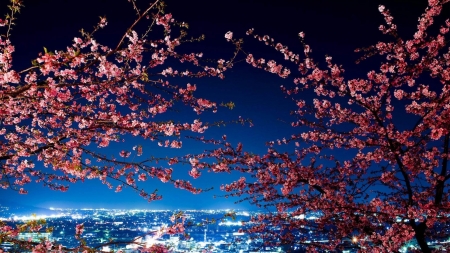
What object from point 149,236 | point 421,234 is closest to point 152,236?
point 149,236

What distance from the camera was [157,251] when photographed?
4293 mm

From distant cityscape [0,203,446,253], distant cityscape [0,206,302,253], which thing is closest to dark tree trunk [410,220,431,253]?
distant cityscape [0,203,446,253]

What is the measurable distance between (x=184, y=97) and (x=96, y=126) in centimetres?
211

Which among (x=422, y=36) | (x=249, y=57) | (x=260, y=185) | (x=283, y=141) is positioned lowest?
(x=260, y=185)

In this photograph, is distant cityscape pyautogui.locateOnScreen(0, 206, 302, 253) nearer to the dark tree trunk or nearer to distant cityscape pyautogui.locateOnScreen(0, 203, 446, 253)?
distant cityscape pyautogui.locateOnScreen(0, 203, 446, 253)

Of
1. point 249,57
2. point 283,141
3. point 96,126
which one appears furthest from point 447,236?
point 96,126

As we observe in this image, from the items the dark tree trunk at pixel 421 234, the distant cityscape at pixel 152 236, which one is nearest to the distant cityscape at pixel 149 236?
the distant cityscape at pixel 152 236

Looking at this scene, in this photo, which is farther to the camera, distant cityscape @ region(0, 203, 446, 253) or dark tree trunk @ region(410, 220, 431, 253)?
dark tree trunk @ region(410, 220, 431, 253)

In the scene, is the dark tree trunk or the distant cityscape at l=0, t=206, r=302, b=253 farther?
the dark tree trunk

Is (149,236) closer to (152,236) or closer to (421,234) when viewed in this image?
(152,236)

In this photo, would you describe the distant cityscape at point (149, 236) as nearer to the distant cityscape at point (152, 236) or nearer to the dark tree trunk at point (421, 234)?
the distant cityscape at point (152, 236)

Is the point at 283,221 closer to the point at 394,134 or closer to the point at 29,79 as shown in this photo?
the point at 394,134

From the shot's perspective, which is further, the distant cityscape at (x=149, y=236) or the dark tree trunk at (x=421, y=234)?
the dark tree trunk at (x=421, y=234)

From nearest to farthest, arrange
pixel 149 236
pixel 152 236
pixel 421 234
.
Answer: pixel 152 236
pixel 149 236
pixel 421 234
